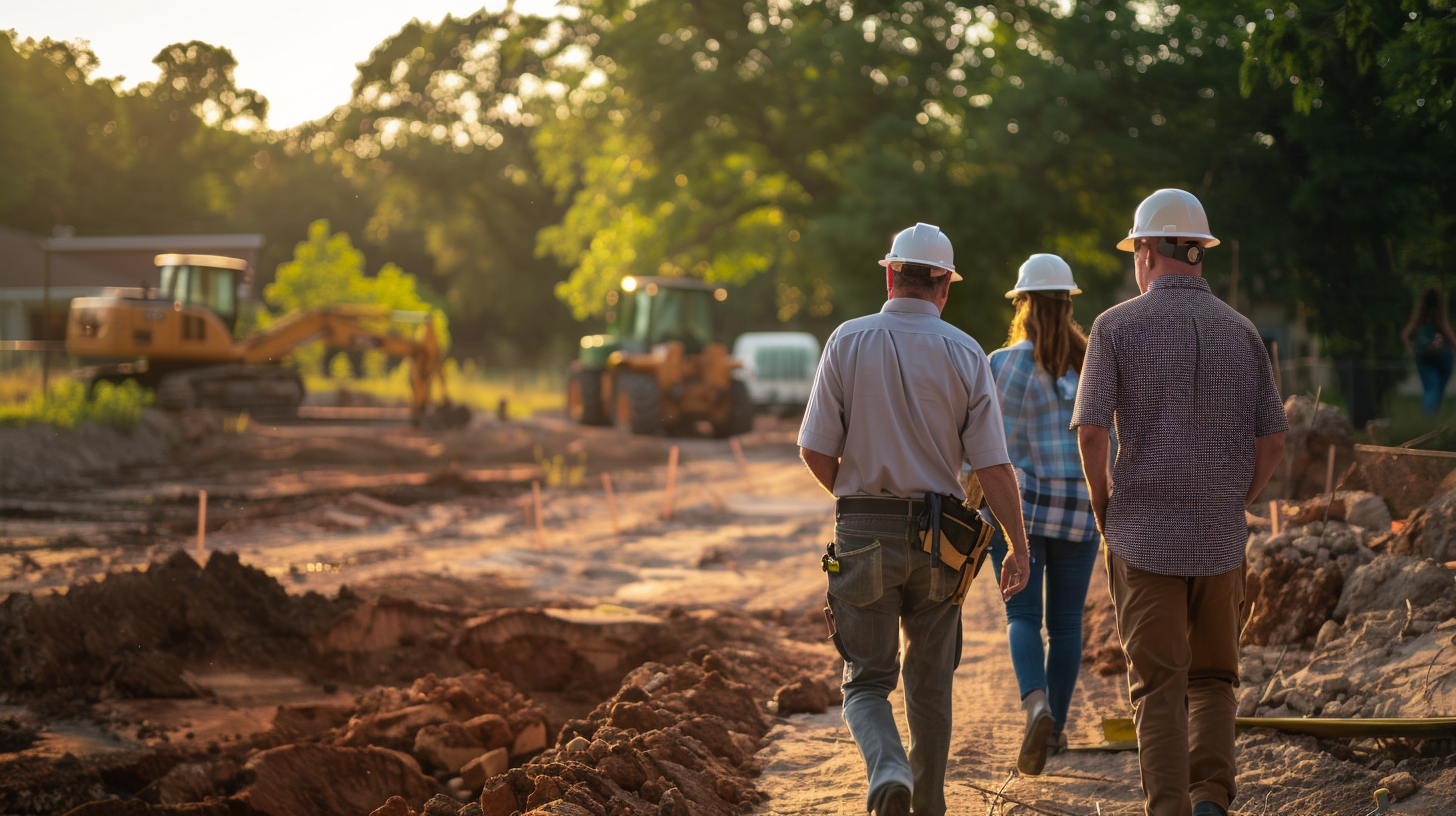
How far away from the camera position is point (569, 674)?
7.82m

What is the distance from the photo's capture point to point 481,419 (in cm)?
3036

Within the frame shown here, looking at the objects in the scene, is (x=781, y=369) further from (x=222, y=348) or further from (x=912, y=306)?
(x=912, y=306)

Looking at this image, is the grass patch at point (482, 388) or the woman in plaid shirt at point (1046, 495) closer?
the woman in plaid shirt at point (1046, 495)

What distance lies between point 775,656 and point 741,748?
2110mm

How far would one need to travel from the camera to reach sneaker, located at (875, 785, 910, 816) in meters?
3.64

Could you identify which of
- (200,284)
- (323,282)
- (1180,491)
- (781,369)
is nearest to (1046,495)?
(1180,491)

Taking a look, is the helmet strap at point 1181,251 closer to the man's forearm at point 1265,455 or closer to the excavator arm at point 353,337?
the man's forearm at point 1265,455

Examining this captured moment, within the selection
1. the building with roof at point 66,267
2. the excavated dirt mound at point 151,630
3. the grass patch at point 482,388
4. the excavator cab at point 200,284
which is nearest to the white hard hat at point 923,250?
the excavated dirt mound at point 151,630

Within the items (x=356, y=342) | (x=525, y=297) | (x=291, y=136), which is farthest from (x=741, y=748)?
(x=291, y=136)

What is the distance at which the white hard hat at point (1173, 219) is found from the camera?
3959mm

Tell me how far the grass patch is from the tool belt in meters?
28.0

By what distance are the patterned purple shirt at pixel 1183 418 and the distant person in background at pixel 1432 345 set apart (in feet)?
13.2

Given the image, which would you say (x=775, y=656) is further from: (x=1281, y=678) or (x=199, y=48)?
(x=199, y=48)

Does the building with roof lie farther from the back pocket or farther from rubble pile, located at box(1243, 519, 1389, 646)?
the back pocket
